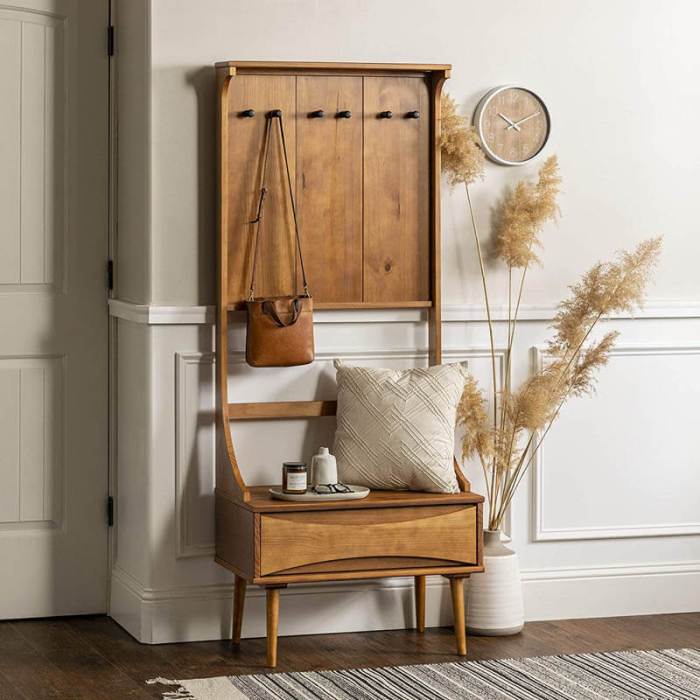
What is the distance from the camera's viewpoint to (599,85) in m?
4.47

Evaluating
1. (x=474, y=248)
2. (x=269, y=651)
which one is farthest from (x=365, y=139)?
(x=269, y=651)

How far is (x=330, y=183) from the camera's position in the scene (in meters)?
4.20

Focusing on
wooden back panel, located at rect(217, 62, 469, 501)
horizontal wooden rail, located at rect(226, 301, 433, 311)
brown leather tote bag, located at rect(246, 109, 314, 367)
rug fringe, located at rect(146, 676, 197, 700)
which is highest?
wooden back panel, located at rect(217, 62, 469, 501)

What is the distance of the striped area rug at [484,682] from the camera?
362cm

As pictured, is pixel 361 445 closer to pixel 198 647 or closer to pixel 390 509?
pixel 390 509

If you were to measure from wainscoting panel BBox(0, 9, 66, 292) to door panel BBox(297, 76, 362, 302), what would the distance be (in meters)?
0.83

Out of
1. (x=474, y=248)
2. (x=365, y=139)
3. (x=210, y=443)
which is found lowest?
(x=210, y=443)

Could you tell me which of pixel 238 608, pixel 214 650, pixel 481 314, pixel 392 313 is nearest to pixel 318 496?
pixel 238 608

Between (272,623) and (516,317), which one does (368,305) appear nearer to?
(516,317)

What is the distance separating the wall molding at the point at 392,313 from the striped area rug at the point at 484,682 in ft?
3.53

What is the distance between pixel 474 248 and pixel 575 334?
0.43m

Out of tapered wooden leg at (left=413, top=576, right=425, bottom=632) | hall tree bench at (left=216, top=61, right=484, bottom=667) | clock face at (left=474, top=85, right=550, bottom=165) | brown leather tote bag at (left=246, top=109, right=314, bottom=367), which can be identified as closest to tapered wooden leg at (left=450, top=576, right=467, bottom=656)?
hall tree bench at (left=216, top=61, right=484, bottom=667)

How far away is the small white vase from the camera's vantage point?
4.24 metres

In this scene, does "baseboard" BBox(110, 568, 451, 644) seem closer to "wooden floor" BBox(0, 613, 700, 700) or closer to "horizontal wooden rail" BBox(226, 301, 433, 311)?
"wooden floor" BBox(0, 613, 700, 700)
